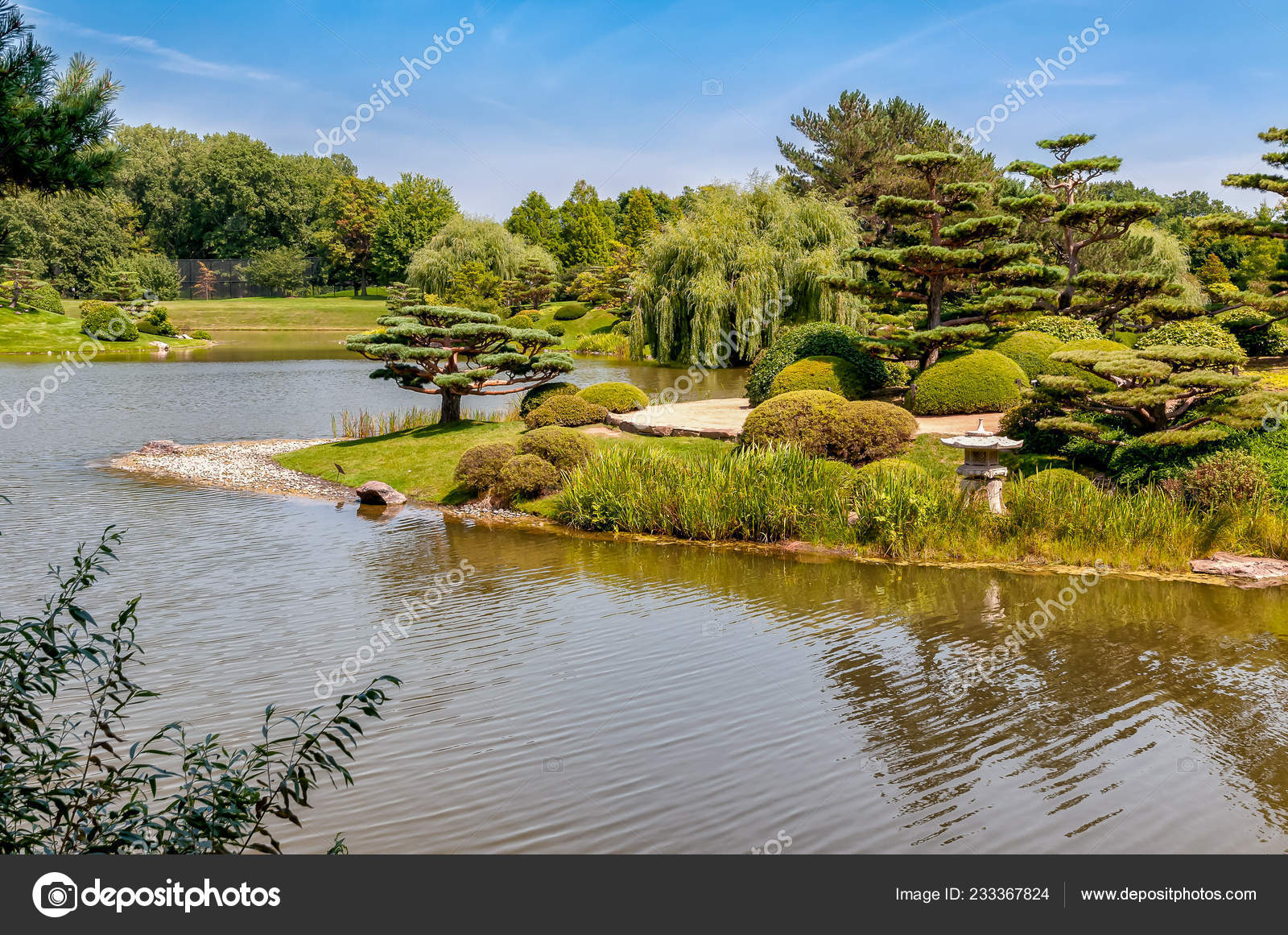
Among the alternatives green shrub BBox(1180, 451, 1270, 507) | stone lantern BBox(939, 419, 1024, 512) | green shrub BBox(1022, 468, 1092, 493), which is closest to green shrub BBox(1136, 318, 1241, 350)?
green shrub BBox(1180, 451, 1270, 507)

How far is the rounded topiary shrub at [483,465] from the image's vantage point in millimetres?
15336

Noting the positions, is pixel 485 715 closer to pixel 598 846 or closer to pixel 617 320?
pixel 598 846

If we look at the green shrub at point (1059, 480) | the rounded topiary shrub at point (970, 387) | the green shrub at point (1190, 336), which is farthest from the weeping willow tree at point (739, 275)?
the green shrub at point (1059, 480)

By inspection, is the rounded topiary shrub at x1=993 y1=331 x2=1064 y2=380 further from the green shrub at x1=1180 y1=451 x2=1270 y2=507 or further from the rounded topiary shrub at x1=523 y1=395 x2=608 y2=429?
the rounded topiary shrub at x1=523 y1=395 x2=608 y2=429

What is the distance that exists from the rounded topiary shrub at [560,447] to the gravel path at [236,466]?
326cm

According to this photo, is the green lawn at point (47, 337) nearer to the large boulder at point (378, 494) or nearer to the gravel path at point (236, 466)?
the gravel path at point (236, 466)

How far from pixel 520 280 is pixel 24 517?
4578cm

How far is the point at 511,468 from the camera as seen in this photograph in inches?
592

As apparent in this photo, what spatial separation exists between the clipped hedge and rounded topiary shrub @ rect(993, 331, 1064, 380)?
4808mm

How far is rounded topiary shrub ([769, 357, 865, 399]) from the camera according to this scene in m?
17.9

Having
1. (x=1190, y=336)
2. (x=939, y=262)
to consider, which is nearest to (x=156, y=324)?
(x=939, y=262)
